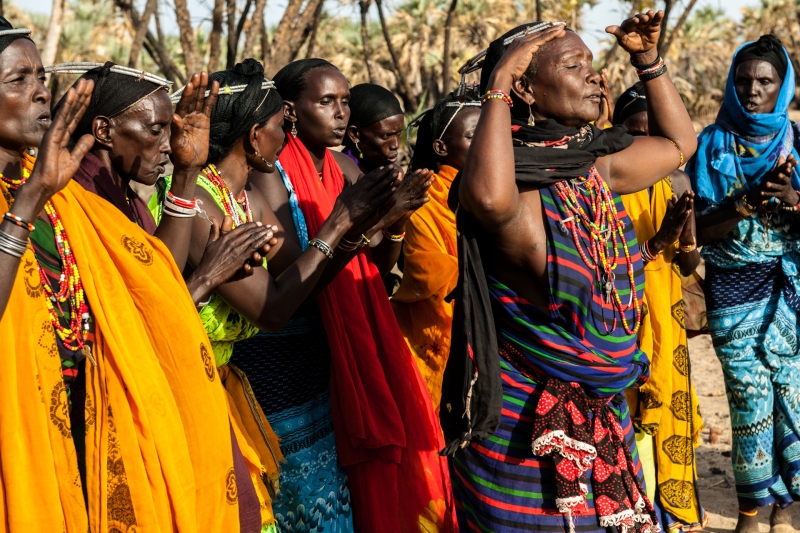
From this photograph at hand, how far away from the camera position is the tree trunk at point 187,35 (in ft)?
Answer: 32.9

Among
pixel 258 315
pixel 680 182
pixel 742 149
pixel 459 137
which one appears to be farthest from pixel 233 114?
pixel 742 149

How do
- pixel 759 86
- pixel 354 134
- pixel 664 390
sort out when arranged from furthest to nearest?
pixel 354 134 < pixel 759 86 < pixel 664 390

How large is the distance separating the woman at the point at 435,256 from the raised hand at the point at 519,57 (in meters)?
1.82

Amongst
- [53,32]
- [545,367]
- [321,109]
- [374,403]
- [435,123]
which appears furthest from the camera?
[53,32]

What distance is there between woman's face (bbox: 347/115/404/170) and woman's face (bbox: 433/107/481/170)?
18.9 inches

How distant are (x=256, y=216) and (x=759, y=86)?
10.4 feet

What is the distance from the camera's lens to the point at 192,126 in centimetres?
310

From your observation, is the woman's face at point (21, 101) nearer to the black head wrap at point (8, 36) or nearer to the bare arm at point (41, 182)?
the black head wrap at point (8, 36)

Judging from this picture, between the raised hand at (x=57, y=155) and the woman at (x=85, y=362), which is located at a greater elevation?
the raised hand at (x=57, y=155)

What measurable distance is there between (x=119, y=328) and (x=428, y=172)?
1300 mm

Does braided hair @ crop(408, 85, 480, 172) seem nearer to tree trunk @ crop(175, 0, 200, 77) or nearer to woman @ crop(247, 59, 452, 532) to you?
woman @ crop(247, 59, 452, 532)

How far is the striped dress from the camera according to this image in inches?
122

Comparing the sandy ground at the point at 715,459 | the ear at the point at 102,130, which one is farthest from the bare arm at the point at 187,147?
the sandy ground at the point at 715,459

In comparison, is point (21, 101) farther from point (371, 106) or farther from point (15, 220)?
point (371, 106)
